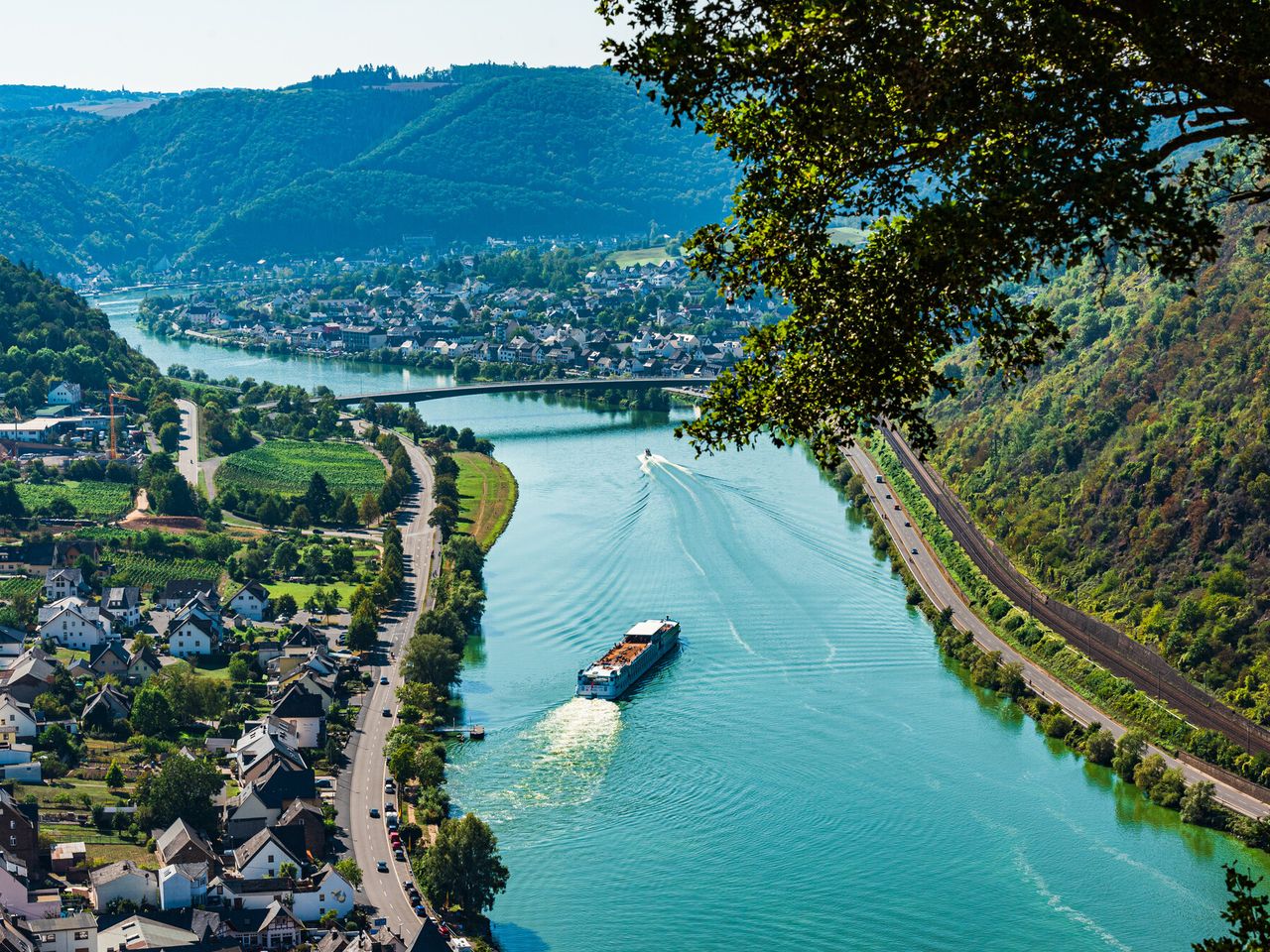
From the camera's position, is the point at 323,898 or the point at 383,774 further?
the point at 383,774

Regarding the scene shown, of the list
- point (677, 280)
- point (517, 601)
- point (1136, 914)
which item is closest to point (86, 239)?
point (677, 280)

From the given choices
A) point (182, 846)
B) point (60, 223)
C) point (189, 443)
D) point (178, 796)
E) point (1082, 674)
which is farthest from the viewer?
point (60, 223)

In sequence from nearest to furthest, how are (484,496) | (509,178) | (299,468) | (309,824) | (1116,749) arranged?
(309,824), (1116,749), (484,496), (299,468), (509,178)

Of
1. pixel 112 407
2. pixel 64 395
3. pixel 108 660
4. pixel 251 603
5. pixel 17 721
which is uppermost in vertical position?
pixel 64 395

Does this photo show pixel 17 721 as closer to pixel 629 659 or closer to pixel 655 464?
pixel 629 659

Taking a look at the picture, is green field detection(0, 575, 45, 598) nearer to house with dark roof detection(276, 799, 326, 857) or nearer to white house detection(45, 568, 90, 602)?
white house detection(45, 568, 90, 602)

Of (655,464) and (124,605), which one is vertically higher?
(655,464)

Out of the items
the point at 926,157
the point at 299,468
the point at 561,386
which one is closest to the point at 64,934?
the point at 926,157
